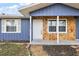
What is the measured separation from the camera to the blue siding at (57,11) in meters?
14.0

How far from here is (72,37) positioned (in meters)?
15.8

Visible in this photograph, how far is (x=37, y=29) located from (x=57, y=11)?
3.15m

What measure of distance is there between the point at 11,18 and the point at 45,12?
11.5ft

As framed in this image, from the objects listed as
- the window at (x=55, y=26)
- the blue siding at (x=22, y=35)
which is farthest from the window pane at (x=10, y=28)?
the window at (x=55, y=26)

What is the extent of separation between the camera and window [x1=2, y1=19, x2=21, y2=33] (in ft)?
53.7

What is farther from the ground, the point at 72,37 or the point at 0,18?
the point at 0,18

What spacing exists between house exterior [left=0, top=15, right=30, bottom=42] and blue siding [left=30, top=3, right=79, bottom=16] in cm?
241

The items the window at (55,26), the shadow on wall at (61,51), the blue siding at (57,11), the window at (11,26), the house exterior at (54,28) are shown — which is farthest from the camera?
the window at (11,26)

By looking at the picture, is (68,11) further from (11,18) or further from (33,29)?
(11,18)

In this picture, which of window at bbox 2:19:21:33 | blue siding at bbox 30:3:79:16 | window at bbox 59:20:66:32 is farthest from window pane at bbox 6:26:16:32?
window at bbox 59:20:66:32

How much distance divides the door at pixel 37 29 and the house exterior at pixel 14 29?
1.96 ft

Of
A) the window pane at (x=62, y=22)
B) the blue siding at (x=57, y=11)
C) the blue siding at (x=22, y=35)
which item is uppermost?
the blue siding at (x=57, y=11)

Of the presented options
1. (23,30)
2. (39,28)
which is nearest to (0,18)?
(23,30)

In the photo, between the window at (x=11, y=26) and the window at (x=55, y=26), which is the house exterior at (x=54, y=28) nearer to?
the window at (x=55, y=26)
